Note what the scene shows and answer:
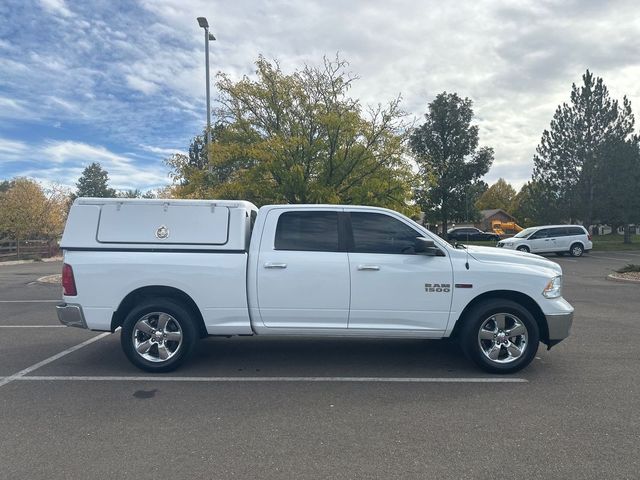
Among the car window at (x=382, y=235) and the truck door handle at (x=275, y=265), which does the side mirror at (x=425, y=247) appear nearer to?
the car window at (x=382, y=235)

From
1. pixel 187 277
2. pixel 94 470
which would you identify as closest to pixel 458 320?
pixel 187 277

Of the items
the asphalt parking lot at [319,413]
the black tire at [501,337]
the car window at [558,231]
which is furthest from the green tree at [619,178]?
the black tire at [501,337]

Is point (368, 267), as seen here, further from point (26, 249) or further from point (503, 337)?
point (26, 249)

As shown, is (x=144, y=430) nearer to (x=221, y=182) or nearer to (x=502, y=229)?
(x=221, y=182)

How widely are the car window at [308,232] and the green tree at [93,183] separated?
88.6 metres

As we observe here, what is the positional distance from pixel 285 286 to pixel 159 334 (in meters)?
1.57

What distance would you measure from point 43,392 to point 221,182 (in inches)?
381

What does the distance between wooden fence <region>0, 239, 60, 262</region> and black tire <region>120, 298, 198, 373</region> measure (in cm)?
2587

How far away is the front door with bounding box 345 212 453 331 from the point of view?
515 centimetres

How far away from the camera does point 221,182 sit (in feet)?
45.2

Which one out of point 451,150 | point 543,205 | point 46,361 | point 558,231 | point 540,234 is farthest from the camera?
point 451,150

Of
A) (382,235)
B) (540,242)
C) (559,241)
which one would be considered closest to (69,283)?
(382,235)

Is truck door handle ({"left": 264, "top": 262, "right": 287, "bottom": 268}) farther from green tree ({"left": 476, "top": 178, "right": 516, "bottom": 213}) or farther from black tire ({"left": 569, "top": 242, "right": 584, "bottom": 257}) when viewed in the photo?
green tree ({"left": 476, "top": 178, "right": 516, "bottom": 213})

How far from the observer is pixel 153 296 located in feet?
17.5
